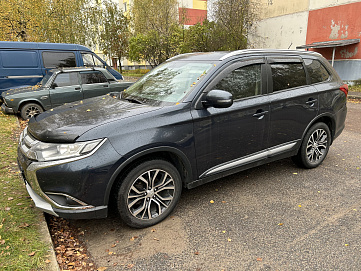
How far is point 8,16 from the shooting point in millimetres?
15945

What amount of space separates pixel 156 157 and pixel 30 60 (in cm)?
1012

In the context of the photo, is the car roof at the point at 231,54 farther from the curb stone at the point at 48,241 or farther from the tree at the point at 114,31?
the tree at the point at 114,31

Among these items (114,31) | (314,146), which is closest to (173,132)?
(314,146)

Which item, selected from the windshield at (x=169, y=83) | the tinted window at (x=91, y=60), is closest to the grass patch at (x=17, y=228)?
the windshield at (x=169, y=83)

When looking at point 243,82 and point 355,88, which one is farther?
point 355,88

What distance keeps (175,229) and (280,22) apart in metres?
20.1

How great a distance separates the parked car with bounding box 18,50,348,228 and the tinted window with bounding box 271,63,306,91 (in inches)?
0.6

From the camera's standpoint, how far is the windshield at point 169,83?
11.0 ft

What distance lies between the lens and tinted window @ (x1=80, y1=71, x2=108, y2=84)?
29.3ft

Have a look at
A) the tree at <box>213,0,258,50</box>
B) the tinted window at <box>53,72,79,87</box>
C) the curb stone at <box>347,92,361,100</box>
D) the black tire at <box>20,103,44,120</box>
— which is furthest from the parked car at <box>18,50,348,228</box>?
the tree at <box>213,0,258,50</box>

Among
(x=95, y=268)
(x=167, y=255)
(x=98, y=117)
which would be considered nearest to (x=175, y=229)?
(x=167, y=255)

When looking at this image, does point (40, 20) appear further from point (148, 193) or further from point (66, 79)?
point (148, 193)

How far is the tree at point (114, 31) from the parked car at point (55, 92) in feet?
63.4

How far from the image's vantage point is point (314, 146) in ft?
14.9
